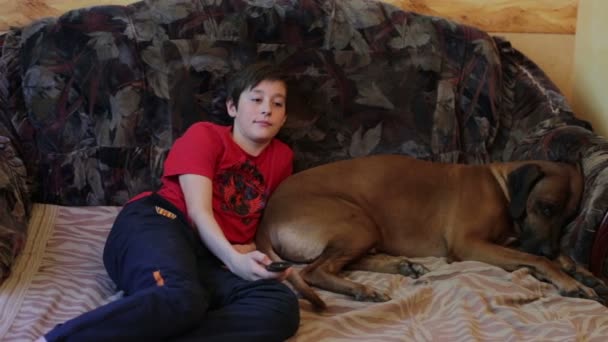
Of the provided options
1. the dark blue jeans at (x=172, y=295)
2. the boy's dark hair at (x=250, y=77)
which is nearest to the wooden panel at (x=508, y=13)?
the boy's dark hair at (x=250, y=77)

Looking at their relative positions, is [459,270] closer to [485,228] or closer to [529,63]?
[485,228]

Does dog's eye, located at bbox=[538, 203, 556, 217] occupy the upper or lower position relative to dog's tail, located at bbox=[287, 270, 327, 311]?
upper

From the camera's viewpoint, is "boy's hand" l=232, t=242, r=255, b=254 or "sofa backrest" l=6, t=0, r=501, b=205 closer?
"boy's hand" l=232, t=242, r=255, b=254

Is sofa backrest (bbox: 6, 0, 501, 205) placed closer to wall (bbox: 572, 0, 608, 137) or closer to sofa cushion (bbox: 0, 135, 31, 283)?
sofa cushion (bbox: 0, 135, 31, 283)

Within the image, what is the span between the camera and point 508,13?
2916 millimetres

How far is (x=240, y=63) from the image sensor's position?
2451 millimetres

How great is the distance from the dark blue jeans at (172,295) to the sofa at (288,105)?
23cm

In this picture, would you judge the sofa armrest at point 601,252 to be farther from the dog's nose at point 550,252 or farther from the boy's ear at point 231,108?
the boy's ear at point 231,108

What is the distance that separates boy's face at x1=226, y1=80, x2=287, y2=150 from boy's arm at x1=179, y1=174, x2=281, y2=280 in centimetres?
25

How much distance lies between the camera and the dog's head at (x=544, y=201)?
2174mm

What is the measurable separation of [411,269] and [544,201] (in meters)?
0.49

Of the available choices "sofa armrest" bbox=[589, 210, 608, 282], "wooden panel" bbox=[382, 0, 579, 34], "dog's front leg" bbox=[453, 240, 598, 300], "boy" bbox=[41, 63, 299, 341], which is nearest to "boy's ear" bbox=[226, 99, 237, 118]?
"boy" bbox=[41, 63, 299, 341]

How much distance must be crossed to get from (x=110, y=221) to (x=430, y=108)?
125 centimetres

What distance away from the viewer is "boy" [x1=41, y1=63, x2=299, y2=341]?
1.51m
